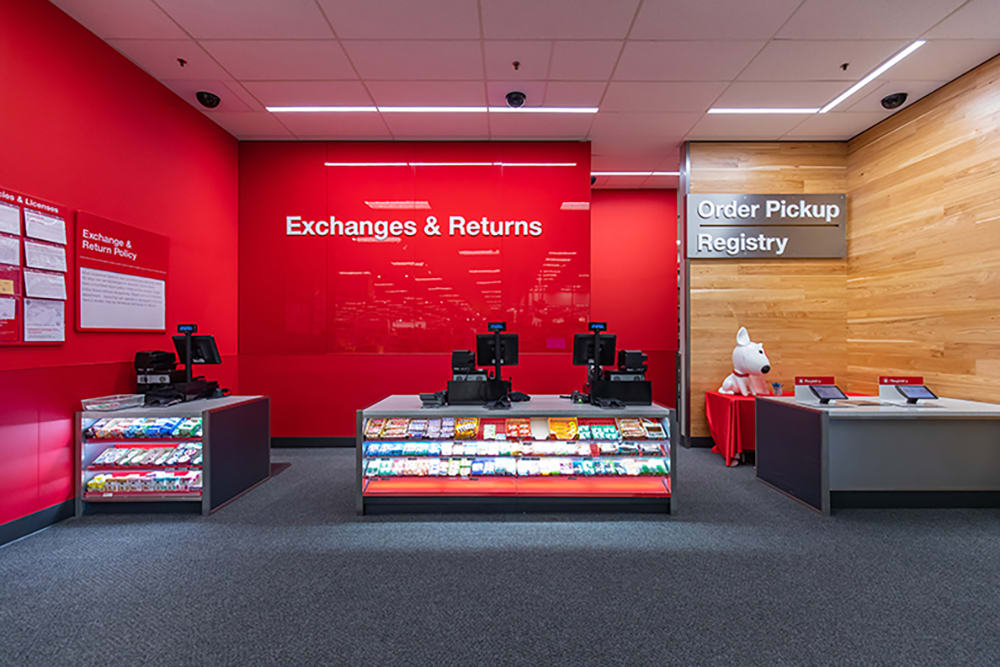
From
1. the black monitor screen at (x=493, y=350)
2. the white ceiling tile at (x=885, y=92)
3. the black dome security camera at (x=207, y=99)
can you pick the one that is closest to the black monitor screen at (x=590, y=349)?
the black monitor screen at (x=493, y=350)

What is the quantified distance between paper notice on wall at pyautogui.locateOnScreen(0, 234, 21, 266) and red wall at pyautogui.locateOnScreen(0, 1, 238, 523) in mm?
368

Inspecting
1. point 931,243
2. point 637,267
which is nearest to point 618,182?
point 637,267

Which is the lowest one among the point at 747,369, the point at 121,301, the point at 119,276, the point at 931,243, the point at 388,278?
the point at 747,369

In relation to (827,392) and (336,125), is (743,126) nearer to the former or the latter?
(827,392)

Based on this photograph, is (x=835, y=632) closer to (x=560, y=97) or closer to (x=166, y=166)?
(x=560, y=97)

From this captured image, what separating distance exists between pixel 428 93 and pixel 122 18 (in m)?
2.48

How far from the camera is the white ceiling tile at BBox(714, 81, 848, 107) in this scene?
454cm

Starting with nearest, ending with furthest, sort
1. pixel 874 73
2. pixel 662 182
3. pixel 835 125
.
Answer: pixel 874 73 → pixel 835 125 → pixel 662 182

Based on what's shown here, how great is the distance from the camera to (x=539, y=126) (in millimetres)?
5418

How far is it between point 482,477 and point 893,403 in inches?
143

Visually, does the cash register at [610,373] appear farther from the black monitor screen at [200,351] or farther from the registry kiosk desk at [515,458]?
the black monitor screen at [200,351]

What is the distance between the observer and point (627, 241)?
7.51 metres

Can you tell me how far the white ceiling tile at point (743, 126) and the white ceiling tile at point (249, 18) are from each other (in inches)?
164

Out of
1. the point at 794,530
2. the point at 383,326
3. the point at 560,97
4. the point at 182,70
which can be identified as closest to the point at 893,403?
the point at 794,530
